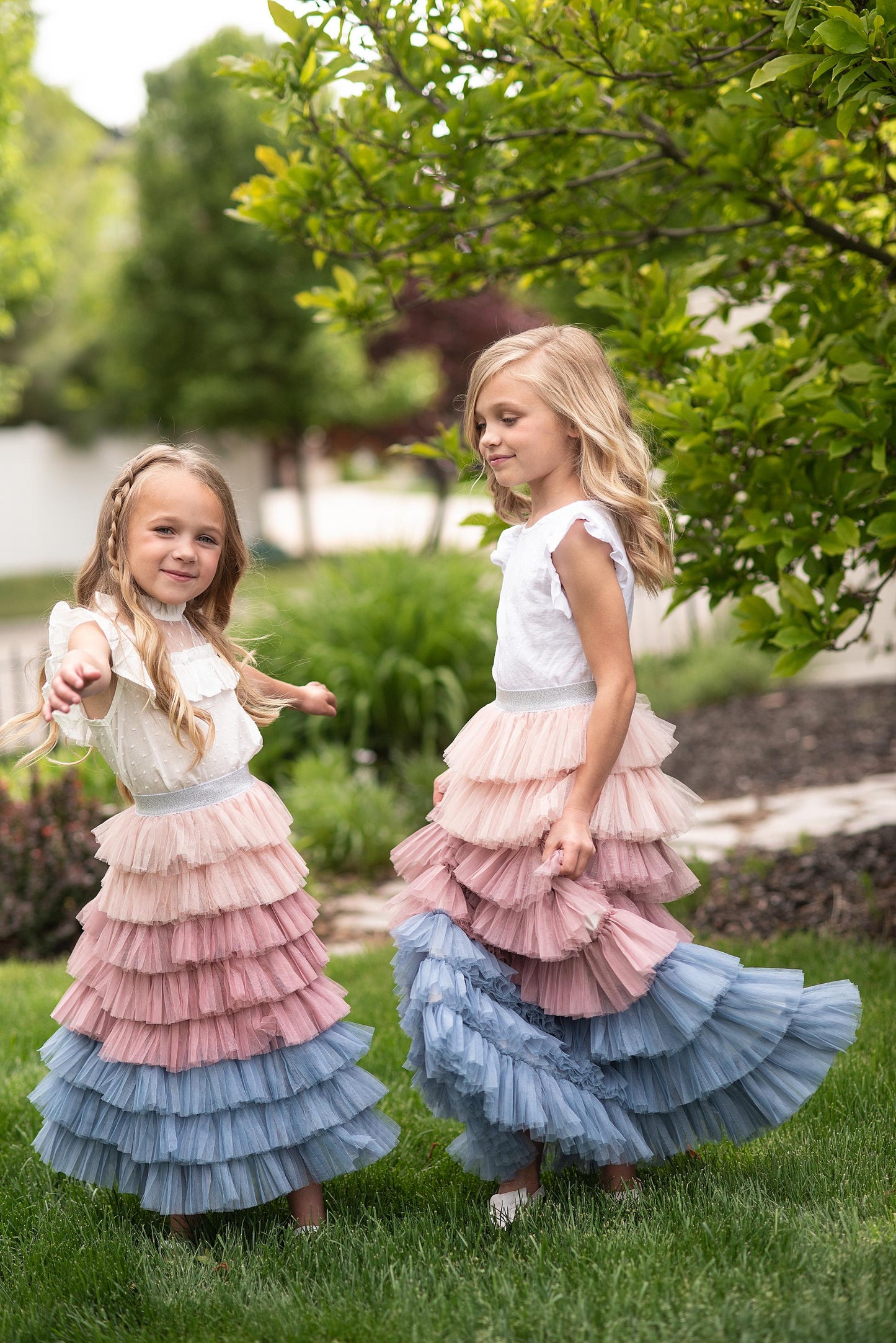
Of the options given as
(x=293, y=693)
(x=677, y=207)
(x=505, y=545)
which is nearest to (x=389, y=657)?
(x=677, y=207)

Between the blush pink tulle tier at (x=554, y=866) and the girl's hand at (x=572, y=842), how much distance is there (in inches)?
1.0

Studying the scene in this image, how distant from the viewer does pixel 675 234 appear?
3846mm

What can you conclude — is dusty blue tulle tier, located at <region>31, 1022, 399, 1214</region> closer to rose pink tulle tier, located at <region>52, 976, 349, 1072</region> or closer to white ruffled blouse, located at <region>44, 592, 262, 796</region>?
rose pink tulle tier, located at <region>52, 976, 349, 1072</region>

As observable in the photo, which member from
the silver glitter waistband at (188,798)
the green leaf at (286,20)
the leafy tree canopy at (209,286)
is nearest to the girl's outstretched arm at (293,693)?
the silver glitter waistband at (188,798)

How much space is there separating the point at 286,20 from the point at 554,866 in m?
2.19

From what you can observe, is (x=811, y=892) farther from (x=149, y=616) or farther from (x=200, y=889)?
(x=149, y=616)

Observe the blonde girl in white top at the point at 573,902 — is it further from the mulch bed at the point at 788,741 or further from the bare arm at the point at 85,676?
the mulch bed at the point at 788,741

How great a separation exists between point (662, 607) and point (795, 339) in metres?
6.72

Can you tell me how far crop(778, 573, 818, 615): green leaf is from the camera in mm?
3049

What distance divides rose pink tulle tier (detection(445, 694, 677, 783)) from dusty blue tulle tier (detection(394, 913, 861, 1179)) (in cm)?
31

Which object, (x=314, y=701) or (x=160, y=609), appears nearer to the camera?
(x=160, y=609)

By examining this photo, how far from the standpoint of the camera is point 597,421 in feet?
7.86

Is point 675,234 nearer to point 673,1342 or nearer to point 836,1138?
point 836,1138

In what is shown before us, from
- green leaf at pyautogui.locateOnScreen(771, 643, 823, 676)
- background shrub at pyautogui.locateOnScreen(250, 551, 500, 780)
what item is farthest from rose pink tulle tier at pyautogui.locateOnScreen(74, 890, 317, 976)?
background shrub at pyautogui.locateOnScreen(250, 551, 500, 780)
